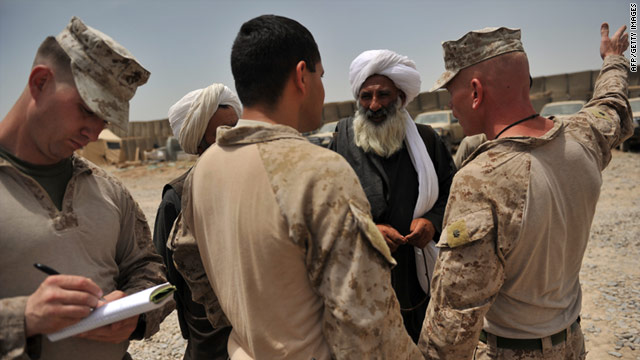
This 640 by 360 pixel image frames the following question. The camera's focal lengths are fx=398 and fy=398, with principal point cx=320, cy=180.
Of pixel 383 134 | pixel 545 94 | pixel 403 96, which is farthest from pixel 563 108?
pixel 383 134

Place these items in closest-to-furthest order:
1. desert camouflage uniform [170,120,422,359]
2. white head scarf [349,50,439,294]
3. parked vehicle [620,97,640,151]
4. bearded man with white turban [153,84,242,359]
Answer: desert camouflage uniform [170,120,422,359] < bearded man with white turban [153,84,242,359] < white head scarf [349,50,439,294] < parked vehicle [620,97,640,151]

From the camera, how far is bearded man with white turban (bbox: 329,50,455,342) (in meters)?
2.42

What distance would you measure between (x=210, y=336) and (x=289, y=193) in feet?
4.19

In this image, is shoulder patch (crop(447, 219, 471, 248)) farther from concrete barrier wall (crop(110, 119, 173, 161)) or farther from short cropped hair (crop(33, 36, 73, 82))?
concrete barrier wall (crop(110, 119, 173, 161))

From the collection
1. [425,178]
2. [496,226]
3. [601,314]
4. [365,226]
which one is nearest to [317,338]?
[365,226]

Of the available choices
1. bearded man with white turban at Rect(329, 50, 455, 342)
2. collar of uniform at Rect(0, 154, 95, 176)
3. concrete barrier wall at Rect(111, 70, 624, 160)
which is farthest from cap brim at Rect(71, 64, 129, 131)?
concrete barrier wall at Rect(111, 70, 624, 160)

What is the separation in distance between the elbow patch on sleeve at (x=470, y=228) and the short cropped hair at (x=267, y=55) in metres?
0.79

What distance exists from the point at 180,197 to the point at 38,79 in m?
0.89

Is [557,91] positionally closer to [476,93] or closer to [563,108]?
[563,108]

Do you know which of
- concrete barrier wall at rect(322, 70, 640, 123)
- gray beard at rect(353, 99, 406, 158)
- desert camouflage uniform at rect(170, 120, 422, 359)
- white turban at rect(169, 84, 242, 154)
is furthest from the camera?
concrete barrier wall at rect(322, 70, 640, 123)

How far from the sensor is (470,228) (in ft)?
4.74

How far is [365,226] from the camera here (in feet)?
3.52

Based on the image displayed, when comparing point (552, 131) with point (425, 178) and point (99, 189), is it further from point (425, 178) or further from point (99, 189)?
point (99, 189)

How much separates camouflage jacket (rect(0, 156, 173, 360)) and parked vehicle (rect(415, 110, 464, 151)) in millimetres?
13483
